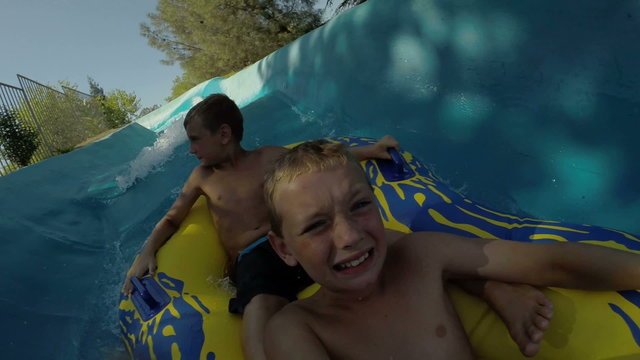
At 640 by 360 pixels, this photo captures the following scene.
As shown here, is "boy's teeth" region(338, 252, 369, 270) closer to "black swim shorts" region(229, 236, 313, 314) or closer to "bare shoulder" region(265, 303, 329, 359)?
"bare shoulder" region(265, 303, 329, 359)

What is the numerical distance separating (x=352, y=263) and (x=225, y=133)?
144 cm

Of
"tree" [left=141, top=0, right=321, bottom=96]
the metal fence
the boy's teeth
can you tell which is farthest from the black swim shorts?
"tree" [left=141, top=0, right=321, bottom=96]

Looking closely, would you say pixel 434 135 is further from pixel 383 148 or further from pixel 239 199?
pixel 239 199

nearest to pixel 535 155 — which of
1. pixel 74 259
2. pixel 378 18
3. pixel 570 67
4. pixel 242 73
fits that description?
pixel 570 67

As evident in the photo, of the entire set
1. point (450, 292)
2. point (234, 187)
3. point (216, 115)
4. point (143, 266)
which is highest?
point (216, 115)

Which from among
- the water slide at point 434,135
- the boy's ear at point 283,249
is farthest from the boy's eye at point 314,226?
the water slide at point 434,135

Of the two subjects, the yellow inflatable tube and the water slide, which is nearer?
the yellow inflatable tube

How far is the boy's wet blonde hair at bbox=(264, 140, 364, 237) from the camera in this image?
38.4 inches

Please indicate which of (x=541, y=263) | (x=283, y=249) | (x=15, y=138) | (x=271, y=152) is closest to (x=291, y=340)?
(x=283, y=249)

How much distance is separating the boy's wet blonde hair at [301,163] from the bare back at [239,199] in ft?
3.31

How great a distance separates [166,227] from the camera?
2.23 metres

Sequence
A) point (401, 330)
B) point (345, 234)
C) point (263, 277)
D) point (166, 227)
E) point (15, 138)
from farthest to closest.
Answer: point (15, 138) → point (166, 227) → point (263, 277) → point (401, 330) → point (345, 234)

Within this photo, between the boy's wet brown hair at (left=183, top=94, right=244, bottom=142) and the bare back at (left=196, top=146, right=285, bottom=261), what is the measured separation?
0.16m

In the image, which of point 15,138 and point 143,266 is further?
point 15,138
